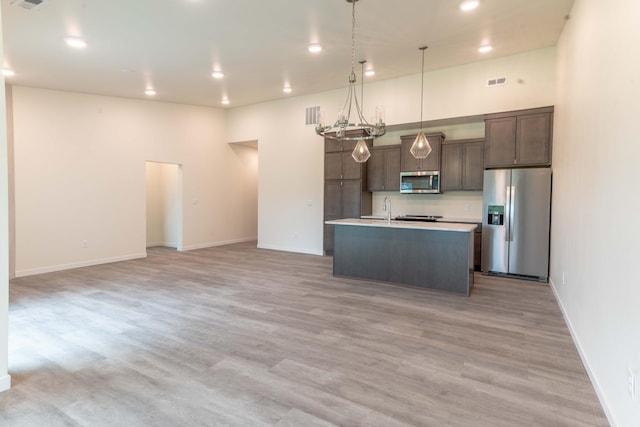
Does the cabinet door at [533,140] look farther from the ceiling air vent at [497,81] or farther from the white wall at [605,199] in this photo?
the white wall at [605,199]

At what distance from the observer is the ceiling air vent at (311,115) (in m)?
7.71

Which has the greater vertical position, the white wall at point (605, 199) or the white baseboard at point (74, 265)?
the white wall at point (605, 199)

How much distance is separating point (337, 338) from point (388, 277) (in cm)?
208

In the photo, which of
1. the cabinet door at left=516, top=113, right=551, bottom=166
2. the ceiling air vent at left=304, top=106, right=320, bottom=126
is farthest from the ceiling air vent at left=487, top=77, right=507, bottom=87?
the ceiling air vent at left=304, top=106, right=320, bottom=126

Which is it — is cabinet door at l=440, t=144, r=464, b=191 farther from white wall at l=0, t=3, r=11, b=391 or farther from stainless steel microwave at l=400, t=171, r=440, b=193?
white wall at l=0, t=3, r=11, b=391

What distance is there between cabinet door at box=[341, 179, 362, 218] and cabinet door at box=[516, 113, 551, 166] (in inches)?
114

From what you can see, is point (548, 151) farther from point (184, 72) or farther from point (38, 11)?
point (38, 11)

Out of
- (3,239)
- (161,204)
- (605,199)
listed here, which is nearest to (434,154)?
(605,199)

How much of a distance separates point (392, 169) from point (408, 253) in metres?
2.47

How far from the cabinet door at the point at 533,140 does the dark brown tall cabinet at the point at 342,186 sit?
2.86 m

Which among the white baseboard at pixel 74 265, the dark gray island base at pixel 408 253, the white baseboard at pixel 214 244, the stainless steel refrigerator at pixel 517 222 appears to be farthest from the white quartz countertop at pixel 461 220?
the white baseboard at pixel 74 265

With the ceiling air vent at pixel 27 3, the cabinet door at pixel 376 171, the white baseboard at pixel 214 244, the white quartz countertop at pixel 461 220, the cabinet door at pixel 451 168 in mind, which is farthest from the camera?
the white baseboard at pixel 214 244

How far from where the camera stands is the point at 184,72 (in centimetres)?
595

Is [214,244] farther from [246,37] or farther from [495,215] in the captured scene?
[495,215]
